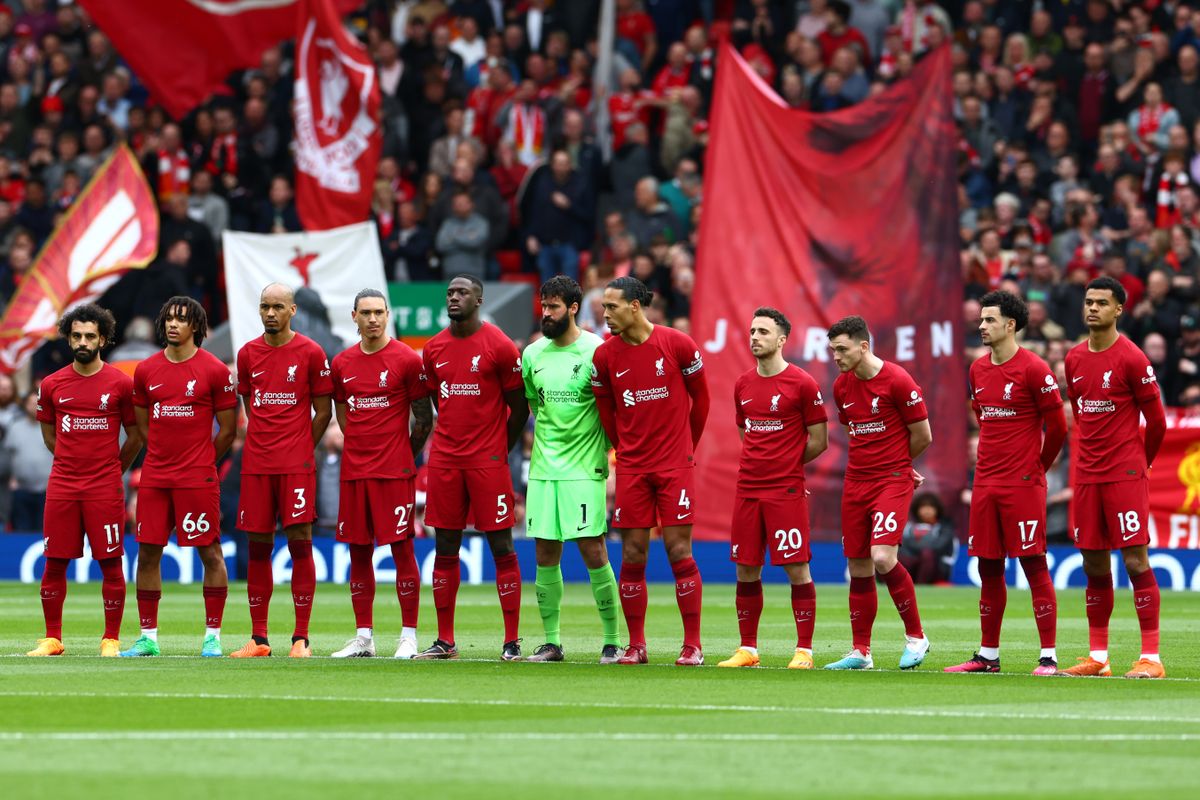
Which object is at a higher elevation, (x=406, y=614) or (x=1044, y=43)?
(x=1044, y=43)

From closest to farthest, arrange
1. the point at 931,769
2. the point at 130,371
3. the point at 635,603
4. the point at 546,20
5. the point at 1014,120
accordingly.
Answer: the point at 931,769 < the point at 635,603 < the point at 130,371 < the point at 1014,120 < the point at 546,20

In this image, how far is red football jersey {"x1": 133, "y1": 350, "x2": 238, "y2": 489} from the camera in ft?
53.7

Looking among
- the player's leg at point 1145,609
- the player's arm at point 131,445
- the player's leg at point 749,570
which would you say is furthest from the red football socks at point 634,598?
the player's arm at point 131,445

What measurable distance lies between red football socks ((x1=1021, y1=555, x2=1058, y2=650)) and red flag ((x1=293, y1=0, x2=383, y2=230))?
14.3 meters

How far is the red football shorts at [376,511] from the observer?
16.3 m

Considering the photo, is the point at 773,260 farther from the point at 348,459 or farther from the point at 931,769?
the point at 931,769

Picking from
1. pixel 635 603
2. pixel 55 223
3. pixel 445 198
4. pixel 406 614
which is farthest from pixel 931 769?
pixel 55 223

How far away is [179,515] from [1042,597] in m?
6.15

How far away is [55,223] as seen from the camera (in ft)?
102

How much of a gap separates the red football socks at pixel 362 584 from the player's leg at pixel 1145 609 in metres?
5.28

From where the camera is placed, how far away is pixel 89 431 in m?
16.6

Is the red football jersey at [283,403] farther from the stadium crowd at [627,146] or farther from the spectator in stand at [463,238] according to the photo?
the spectator in stand at [463,238]

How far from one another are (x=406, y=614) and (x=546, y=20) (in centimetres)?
1788

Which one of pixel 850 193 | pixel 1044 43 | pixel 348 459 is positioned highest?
pixel 1044 43
